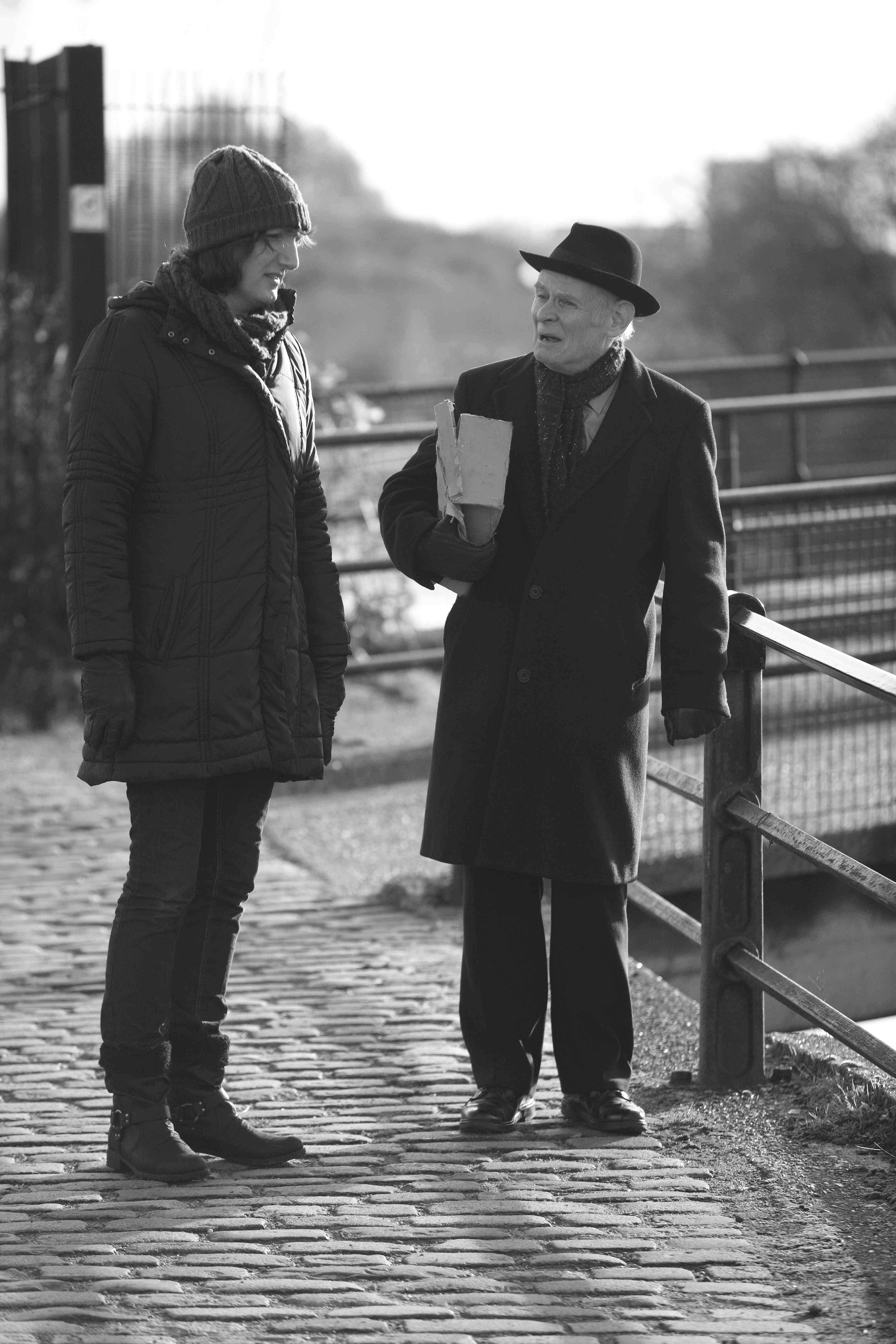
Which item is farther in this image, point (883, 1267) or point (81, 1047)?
point (81, 1047)

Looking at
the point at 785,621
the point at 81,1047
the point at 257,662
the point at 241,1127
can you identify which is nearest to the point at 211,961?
the point at 241,1127

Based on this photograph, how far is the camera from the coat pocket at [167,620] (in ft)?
11.3

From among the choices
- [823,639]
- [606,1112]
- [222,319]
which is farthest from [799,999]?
[823,639]

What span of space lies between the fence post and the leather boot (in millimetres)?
1257

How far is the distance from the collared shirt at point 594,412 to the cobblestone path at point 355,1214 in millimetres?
1492

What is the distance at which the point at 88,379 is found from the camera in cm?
339

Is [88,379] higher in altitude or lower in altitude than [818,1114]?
higher

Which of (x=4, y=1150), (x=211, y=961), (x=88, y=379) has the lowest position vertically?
(x=4, y=1150)

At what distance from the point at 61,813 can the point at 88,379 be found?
13.3 feet

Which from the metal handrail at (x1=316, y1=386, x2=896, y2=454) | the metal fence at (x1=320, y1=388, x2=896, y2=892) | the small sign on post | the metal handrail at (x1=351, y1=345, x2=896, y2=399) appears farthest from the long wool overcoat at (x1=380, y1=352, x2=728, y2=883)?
the metal handrail at (x1=351, y1=345, x2=896, y2=399)

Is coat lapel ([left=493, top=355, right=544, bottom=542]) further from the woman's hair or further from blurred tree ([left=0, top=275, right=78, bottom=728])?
blurred tree ([left=0, top=275, right=78, bottom=728])

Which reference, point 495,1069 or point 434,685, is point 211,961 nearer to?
point 495,1069

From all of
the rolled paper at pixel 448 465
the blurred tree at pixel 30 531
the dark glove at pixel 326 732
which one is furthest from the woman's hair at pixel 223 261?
the blurred tree at pixel 30 531

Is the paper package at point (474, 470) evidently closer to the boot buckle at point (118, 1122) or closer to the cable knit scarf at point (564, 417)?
the cable knit scarf at point (564, 417)
